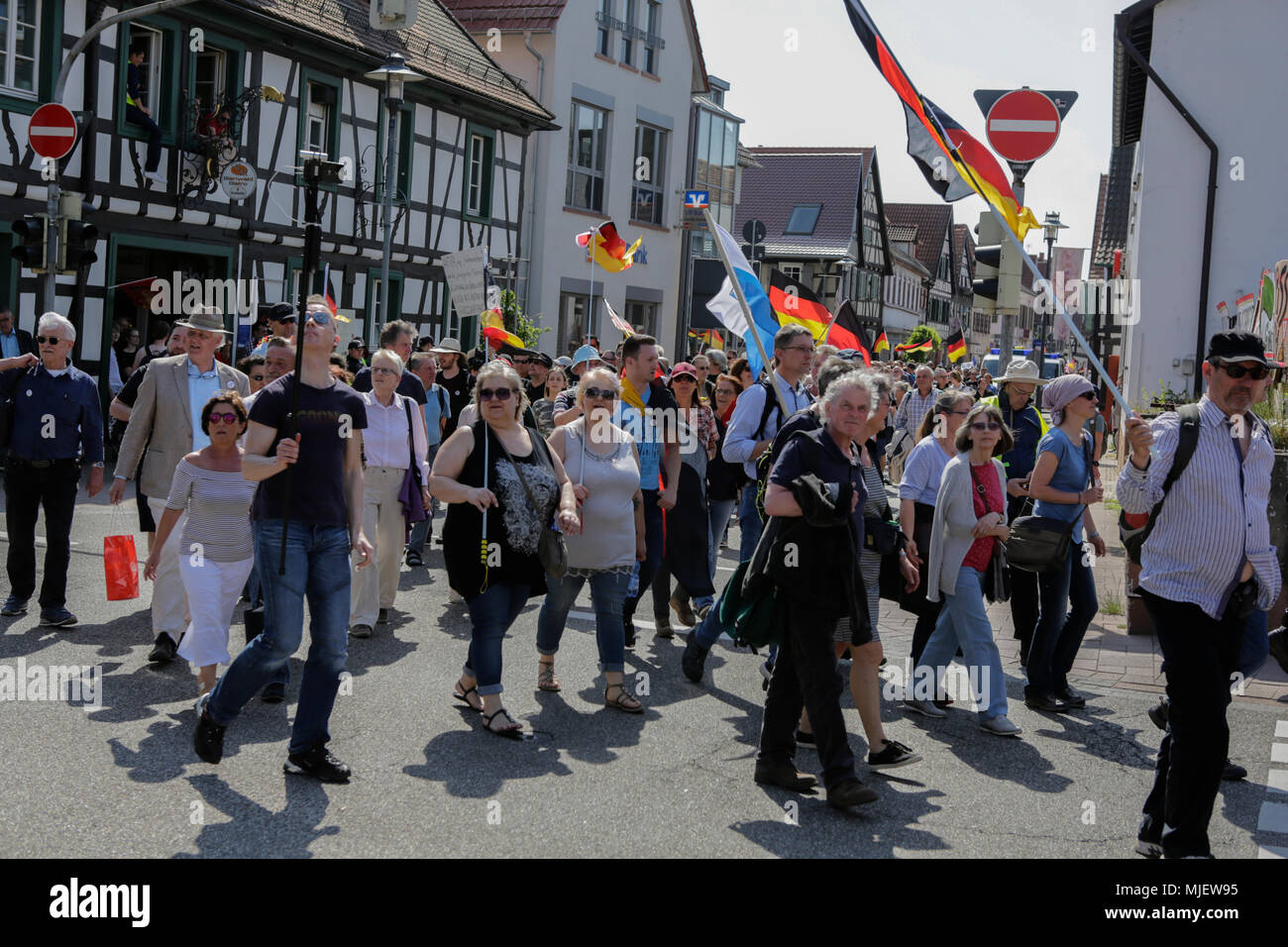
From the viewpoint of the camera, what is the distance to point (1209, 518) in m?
5.16

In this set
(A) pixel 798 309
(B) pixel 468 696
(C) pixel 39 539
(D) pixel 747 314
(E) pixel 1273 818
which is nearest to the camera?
(E) pixel 1273 818

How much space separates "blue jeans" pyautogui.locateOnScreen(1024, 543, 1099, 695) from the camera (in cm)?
761

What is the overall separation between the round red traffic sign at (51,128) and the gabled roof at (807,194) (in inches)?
1888

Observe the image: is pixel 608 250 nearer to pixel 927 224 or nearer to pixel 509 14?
pixel 509 14

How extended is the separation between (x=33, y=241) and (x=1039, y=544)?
10914 mm

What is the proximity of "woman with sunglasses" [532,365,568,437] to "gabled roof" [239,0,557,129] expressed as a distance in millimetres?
10320

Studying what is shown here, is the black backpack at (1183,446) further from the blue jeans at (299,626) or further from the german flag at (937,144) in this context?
the blue jeans at (299,626)

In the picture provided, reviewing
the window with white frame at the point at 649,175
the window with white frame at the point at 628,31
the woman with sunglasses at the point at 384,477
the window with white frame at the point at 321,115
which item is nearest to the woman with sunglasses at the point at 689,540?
the woman with sunglasses at the point at 384,477

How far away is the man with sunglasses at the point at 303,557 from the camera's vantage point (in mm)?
5621

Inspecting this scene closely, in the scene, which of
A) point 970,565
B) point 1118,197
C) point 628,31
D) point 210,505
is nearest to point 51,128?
point 210,505

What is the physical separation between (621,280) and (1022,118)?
1025 inches

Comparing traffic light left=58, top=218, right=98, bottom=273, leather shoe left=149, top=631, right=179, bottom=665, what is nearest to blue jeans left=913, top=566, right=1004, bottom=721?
leather shoe left=149, top=631, right=179, bottom=665

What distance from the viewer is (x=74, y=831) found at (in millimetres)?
4914
